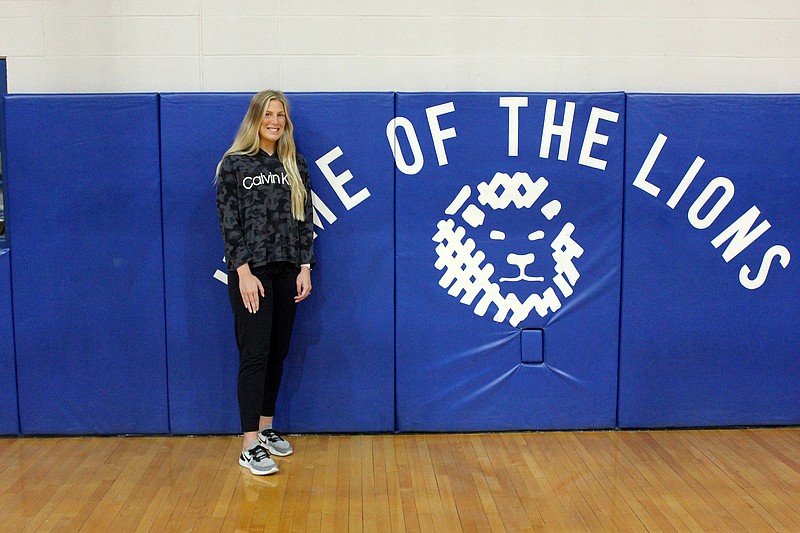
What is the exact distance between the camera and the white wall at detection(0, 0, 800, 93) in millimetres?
4020

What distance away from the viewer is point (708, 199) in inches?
157

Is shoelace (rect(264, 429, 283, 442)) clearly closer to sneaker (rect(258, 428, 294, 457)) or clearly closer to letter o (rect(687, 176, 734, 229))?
sneaker (rect(258, 428, 294, 457))

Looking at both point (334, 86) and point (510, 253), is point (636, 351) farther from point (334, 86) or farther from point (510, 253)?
point (334, 86)

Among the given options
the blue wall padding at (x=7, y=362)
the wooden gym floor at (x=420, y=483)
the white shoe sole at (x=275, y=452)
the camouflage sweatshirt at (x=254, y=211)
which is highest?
the camouflage sweatshirt at (x=254, y=211)

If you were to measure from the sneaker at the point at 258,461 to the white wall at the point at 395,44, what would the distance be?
1717 millimetres

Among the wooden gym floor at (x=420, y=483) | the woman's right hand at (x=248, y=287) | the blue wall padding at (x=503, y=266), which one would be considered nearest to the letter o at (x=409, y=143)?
the blue wall padding at (x=503, y=266)

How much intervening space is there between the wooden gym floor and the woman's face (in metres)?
1.41

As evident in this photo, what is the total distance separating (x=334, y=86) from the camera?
4078mm

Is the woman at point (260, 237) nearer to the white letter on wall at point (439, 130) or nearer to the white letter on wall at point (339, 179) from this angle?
the white letter on wall at point (339, 179)

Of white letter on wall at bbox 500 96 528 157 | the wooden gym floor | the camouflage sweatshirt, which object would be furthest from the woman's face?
the wooden gym floor

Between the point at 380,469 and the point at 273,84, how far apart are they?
1.89 meters

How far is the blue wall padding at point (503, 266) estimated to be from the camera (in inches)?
154

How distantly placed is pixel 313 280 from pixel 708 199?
1.90 meters

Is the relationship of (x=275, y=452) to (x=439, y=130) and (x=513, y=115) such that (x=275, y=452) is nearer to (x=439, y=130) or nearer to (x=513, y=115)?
(x=439, y=130)
